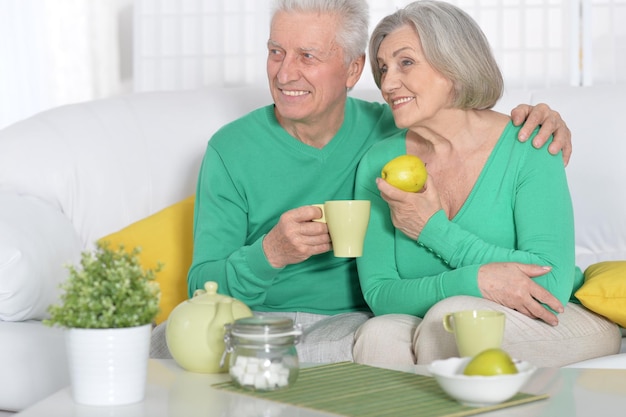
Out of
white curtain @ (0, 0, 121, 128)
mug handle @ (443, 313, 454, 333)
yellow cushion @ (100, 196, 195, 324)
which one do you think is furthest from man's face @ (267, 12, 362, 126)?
white curtain @ (0, 0, 121, 128)

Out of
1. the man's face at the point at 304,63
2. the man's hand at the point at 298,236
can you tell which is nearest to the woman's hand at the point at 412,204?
the man's hand at the point at 298,236

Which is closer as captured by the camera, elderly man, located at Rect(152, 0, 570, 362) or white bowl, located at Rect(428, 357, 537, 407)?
white bowl, located at Rect(428, 357, 537, 407)

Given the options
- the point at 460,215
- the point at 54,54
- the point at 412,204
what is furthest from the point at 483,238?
the point at 54,54

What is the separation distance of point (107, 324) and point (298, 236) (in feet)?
2.30

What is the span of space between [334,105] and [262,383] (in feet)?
3.51

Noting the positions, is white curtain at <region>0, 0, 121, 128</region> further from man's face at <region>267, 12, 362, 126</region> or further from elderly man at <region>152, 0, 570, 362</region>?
man's face at <region>267, 12, 362, 126</region>

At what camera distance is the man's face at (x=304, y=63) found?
90.6 inches

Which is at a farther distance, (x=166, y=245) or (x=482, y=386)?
(x=166, y=245)

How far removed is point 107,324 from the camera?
4.59 feet

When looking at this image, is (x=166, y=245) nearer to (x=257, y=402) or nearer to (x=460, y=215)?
(x=460, y=215)

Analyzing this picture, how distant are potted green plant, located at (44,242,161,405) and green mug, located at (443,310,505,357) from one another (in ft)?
1.57

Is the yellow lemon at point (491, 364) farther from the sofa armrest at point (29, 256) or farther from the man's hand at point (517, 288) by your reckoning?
the sofa armrest at point (29, 256)

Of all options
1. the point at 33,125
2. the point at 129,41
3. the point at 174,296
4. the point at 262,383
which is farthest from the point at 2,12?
the point at 262,383

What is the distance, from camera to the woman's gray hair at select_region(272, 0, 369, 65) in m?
2.31
